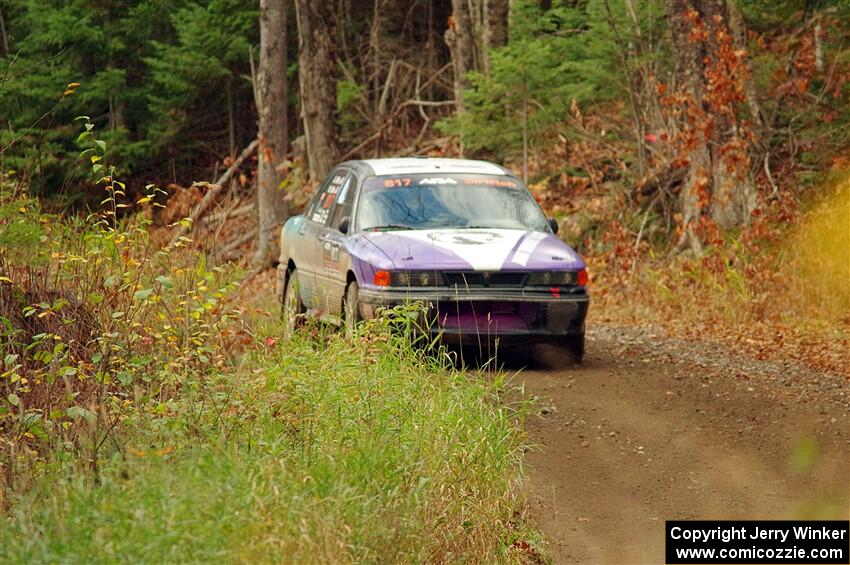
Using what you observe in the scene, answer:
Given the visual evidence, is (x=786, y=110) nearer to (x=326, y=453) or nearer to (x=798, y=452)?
(x=798, y=452)

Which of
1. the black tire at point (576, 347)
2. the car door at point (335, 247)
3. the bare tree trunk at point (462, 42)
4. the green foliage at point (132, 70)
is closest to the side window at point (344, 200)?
the car door at point (335, 247)

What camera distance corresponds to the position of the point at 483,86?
69.4ft

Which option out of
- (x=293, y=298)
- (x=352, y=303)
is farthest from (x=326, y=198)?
(x=352, y=303)

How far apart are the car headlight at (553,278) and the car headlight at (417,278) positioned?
2.72 ft

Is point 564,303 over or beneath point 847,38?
beneath

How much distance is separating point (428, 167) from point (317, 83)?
13.5 m

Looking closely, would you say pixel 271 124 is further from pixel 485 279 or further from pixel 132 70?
pixel 485 279

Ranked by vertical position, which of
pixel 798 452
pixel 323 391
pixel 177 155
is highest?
pixel 323 391

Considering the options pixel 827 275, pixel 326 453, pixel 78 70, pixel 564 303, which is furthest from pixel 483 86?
pixel 326 453

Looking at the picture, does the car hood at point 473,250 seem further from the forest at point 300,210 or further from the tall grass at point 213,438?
the tall grass at point 213,438

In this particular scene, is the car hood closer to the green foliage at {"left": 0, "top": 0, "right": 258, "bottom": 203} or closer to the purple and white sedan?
the purple and white sedan

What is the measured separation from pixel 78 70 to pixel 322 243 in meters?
19.6

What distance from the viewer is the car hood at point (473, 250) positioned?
36.5 ft

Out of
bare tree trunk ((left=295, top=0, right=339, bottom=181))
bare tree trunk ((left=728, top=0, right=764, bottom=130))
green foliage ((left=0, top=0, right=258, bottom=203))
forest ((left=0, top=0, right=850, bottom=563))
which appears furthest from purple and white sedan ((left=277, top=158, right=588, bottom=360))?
green foliage ((left=0, top=0, right=258, bottom=203))
